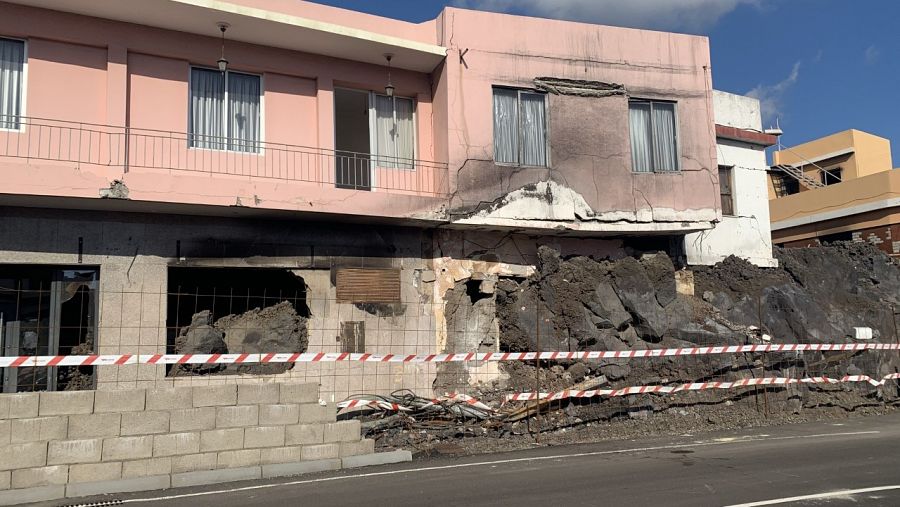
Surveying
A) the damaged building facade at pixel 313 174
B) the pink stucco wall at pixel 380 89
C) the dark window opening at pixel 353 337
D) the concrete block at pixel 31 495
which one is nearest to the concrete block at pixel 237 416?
the concrete block at pixel 31 495

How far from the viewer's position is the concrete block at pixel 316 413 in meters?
9.86

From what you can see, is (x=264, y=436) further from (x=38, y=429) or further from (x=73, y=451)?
(x=38, y=429)

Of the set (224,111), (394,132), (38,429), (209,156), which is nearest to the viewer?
(38,429)

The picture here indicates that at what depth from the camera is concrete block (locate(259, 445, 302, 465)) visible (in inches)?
372

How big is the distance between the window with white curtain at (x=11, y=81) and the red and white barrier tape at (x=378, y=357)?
4171 millimetres

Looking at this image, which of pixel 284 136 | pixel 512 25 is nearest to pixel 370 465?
pixel 284 136

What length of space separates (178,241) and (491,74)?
23.3 ft

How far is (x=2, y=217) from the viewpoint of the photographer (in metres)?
11.3

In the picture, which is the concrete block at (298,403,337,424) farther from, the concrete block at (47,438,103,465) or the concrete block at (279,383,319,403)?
the concrete block at (47,438,103,465)

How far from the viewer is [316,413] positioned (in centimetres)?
993

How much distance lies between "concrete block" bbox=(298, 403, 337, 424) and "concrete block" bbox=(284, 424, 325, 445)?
0.10 meters

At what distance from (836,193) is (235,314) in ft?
76.3

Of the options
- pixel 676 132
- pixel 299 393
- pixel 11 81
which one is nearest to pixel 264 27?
pixel 11 81

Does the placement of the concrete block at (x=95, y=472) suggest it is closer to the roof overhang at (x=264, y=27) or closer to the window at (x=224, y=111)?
the window at (x=224, y=111)
